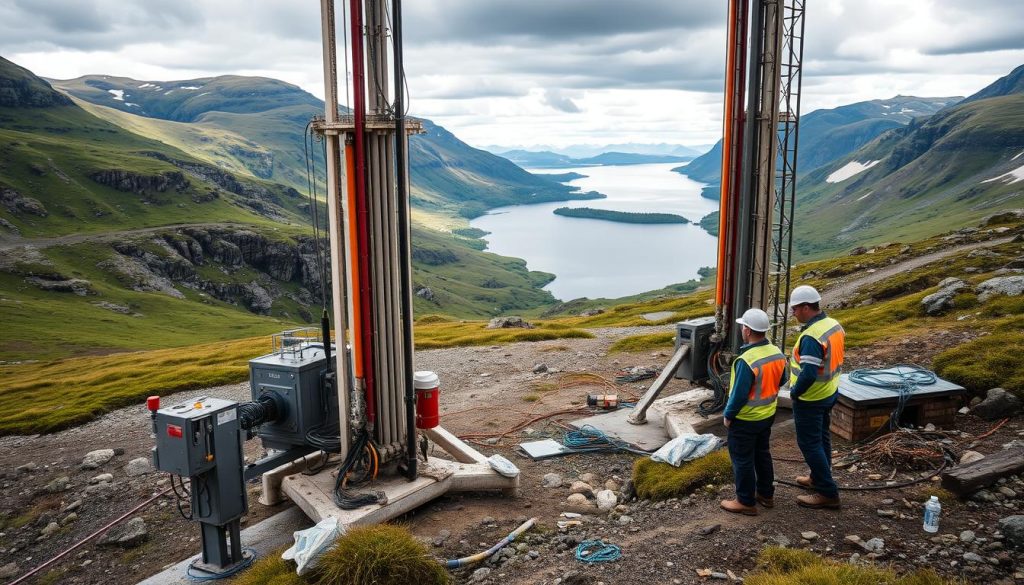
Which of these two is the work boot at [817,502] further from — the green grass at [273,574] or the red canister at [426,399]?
the green grass at [273,574]

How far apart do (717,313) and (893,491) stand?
218 inches

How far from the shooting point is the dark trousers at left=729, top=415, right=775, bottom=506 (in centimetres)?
900

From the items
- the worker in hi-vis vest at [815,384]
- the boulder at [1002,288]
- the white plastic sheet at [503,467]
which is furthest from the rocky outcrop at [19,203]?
the worker in hi-vis vest at [815,384]

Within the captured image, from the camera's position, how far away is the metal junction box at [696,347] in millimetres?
14711

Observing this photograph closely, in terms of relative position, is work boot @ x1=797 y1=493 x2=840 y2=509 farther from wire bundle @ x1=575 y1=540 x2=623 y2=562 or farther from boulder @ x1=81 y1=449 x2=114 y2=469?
boulder @ x1=81 y1=449 x2=114 y2=469

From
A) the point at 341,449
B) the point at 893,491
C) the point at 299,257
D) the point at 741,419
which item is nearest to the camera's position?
the point at 741,419

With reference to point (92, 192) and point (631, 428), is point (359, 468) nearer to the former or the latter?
point (631, 428)

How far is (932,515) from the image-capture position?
322 inches

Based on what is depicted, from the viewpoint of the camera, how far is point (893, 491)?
9.56 metres

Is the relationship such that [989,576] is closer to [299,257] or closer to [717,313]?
[717,313]

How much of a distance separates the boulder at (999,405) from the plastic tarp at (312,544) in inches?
439

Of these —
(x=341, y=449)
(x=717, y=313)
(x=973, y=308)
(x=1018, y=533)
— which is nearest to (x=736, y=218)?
(x=717, y=313)

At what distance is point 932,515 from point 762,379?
8.04 feet

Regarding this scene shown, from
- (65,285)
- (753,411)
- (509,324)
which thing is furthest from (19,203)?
(753,411)
